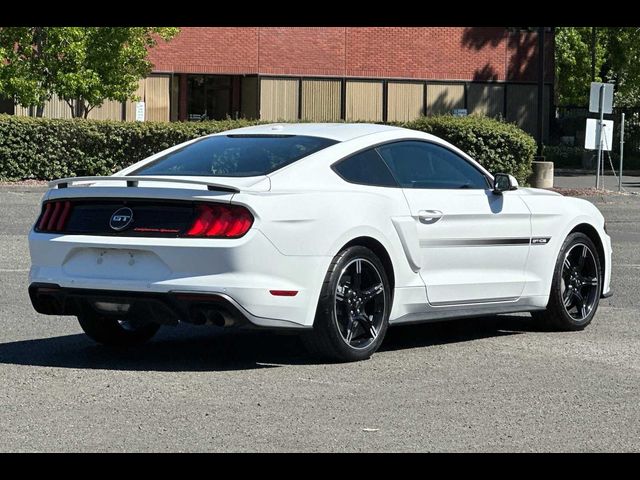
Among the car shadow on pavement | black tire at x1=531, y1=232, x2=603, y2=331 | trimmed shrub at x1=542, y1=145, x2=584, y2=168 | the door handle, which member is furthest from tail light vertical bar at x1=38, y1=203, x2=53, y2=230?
trimmed shrub at x1=542, y1=145, x2=584, y2=168

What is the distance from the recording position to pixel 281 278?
816 centimetres

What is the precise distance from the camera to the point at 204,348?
9.22m

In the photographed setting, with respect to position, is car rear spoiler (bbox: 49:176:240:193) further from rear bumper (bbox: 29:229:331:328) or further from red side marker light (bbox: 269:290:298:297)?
red side marker light (bbox: 269:290:298:297)

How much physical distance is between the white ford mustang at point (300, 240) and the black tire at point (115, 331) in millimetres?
13

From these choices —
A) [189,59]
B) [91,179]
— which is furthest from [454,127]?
[91,179]

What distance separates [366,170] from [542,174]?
23.7m

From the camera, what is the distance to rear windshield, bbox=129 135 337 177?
8.70 metres

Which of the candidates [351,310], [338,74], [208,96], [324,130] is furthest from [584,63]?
[351,310]

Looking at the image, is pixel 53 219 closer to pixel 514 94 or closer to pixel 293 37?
pixel 293 37

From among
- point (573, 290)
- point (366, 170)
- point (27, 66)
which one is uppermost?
point (27, 66)

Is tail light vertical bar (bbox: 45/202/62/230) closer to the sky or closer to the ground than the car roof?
closer to the ground

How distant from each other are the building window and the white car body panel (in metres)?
35.7

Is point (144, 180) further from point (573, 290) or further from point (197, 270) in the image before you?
point (573, 290)

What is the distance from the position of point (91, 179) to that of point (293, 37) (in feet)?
123
